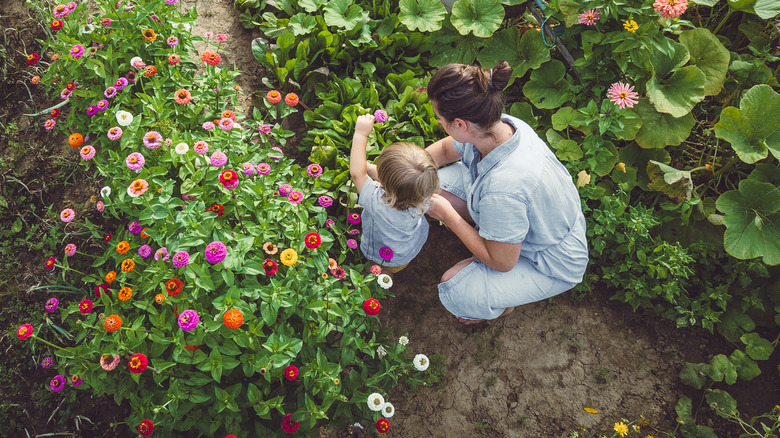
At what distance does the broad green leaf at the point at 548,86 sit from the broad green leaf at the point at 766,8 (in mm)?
1183

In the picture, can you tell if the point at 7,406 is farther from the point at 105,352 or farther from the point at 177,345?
the point at 177,345

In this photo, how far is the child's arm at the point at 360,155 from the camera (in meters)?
2.37

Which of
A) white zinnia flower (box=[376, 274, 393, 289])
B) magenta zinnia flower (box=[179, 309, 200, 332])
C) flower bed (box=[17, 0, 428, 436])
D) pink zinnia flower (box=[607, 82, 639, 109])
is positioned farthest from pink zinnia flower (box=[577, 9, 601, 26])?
magenta zinnia flower (box=[179, 309, 200, 332])

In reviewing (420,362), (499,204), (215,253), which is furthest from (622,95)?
(215,253)

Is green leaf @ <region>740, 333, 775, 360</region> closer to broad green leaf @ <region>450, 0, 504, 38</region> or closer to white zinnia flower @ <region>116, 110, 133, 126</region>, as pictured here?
broad green leaf @ <region>450, 0, 504, 38</region>

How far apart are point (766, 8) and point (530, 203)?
2.22 meters

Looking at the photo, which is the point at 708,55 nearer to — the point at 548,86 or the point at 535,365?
the point at 548,86

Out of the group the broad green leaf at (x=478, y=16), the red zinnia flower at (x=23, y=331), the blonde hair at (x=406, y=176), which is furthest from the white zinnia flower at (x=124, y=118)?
the broad green leaf at (x=478, y=16)

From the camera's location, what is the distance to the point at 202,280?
1.78 metres

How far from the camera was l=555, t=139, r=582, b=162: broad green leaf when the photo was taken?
2930mm

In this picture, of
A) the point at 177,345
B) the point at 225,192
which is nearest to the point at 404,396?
the point at 177,345

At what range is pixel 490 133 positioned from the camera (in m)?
2.10

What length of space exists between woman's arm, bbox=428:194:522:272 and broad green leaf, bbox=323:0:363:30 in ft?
5.39

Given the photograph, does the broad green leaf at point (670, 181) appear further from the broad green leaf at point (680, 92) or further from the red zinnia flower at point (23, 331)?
the red zinnia flower at point (23, 331)
